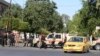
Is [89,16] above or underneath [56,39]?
above

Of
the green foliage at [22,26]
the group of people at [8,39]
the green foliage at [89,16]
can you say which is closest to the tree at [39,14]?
the green foliage at [22,26]

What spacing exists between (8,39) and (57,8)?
46783 millimetres

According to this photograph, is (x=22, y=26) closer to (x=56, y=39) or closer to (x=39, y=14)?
(x=39, y=14)

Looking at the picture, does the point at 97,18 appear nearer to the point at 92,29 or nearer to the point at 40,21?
the point at 92,29

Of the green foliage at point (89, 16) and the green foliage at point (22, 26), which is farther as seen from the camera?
the green foliage at point (22, 26)

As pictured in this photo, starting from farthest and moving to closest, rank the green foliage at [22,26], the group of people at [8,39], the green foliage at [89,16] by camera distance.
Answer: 1. the green foliage at [22,26]
2. the green foliage at [89,16]
3. the group of people at [8,39]

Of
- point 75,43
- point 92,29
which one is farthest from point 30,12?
point 75,43

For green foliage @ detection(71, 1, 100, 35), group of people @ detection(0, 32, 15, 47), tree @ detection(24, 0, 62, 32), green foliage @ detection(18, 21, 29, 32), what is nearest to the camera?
group of people @ detection(0, 32, 15, 47)

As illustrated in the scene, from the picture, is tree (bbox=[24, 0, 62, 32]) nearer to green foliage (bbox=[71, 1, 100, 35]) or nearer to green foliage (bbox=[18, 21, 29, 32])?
green foliage (bbox=[18, 21, 29, 32])

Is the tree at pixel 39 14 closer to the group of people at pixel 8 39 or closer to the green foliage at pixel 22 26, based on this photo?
the green foliage at pixel 22 26

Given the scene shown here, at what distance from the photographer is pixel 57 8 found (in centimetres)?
9244

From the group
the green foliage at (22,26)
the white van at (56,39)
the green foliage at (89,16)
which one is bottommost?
the white van at (56,39)

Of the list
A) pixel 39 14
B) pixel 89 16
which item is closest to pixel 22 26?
pixel 39 14

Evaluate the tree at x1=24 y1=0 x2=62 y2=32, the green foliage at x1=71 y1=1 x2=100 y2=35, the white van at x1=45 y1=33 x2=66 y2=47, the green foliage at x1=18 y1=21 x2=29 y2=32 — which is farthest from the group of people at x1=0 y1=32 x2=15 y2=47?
the tree at x1=24 y1=0 x2=62 y2=32
